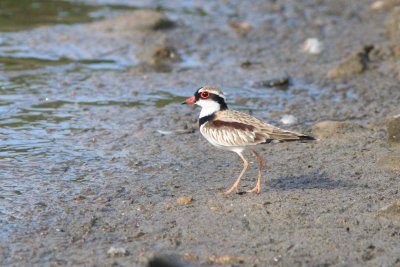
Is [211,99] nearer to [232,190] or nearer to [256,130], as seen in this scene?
[256,130]

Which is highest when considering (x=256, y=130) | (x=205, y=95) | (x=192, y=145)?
(x=205, y=95)

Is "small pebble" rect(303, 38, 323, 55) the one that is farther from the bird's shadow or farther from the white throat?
the white throat

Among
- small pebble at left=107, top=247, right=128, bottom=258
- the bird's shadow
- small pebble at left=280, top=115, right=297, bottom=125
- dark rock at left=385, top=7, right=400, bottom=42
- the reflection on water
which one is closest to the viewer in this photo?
small pebble at left=107, top=247, right=128, bottom=258

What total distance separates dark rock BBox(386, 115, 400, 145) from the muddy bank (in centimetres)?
2

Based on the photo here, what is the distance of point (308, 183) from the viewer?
712cm

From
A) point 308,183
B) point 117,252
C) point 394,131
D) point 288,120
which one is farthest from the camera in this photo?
point 288,120

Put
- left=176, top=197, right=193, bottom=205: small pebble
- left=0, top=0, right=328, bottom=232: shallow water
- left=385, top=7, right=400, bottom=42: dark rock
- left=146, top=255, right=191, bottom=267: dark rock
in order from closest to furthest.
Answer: left=146, top=255, right=191, bottom=267: dark rock
left=176, top=197, right=193, bottom=205: small pebble
left=0, top=0, right=328, bottom=232: shallow water
left=385, top=7, right=400, bottom=42: dark rock

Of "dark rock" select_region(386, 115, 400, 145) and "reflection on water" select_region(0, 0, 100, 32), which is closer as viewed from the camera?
"dark rock" select_region(386, 115, 400, 145)

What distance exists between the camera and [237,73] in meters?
11.0

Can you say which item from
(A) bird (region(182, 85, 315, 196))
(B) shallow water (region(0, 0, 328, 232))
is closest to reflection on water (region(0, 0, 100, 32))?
(B) shallow water (region(0, 0, 328, 232))

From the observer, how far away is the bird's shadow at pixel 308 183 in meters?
7.00

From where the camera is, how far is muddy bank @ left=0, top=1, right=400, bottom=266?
5684 mm

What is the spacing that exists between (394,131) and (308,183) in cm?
150

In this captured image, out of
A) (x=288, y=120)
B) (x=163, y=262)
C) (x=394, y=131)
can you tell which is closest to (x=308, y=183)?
(x=394, y=131)
